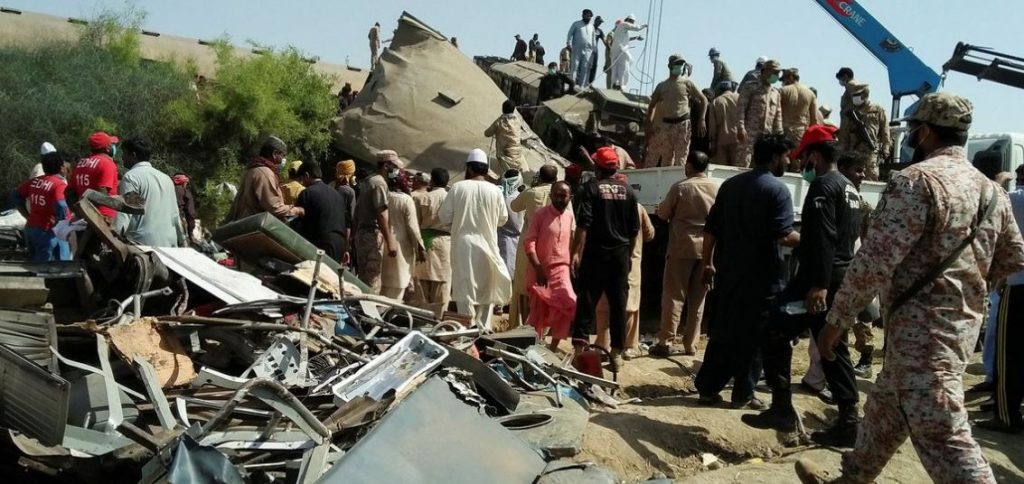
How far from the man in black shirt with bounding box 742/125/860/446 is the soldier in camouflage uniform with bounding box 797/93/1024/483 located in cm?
119

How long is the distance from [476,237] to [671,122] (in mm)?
4130

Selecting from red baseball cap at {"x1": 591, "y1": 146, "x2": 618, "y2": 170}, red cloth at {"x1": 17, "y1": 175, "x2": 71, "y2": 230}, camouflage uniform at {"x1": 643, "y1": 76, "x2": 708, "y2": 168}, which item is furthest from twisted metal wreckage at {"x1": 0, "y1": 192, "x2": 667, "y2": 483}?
camouflage uniform at {"x1": 643, "y1": 76, "x2": 708, "y2": 168}

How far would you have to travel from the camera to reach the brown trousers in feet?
26.4

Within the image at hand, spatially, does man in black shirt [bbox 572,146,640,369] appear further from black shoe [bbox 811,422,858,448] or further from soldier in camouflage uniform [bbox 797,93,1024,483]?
soldier in camouflage uniform [bbox 797,93,1024,483]

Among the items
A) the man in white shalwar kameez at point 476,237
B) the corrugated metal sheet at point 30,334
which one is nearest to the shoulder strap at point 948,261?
the corrugated metal sheet at point 30,334

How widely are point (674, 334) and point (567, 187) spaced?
68.4 inches

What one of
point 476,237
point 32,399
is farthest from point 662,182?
point 32,399

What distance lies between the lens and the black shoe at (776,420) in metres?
5.60

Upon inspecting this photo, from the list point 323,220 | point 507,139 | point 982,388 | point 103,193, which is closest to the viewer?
point 103,193

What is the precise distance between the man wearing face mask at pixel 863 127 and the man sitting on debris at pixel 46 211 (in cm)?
875

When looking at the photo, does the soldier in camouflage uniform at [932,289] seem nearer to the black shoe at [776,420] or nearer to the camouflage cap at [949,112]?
the camouflage cap at [949,112]

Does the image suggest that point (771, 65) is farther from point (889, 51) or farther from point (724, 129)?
point (889, 51)

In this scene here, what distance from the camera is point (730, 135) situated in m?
11.3

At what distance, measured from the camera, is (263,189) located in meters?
7.68
